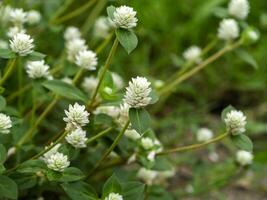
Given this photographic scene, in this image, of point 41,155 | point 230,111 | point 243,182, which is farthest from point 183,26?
point 41,155

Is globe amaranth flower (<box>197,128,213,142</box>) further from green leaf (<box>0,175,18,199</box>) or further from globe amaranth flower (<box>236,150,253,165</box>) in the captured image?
green leaf (<box>0,175,18,199</box>)

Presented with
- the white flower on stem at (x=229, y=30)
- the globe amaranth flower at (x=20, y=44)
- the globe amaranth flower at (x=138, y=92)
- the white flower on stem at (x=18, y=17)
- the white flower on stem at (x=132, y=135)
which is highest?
the white flower on stem at (x=229, y=30)

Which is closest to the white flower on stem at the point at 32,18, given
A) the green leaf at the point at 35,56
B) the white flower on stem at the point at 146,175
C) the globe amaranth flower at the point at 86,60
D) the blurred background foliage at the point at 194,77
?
the blurred background foliage at the point at 194,77

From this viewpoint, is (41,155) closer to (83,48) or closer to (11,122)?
(11,122)

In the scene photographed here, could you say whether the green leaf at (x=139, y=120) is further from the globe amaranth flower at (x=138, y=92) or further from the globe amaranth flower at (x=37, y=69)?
the globe amaranth flower at (x=37, y=69)

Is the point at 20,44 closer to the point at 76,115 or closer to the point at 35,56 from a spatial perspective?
the point at 35,56
